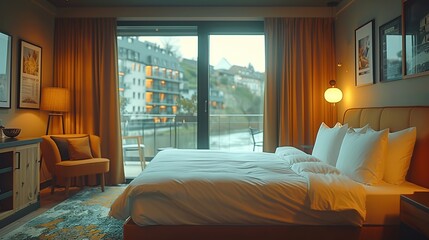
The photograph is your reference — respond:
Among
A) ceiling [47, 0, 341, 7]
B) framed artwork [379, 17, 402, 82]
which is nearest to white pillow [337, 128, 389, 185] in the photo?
framed artwork [379, 17, 402, 82]

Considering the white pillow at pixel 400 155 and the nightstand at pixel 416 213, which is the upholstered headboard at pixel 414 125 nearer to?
the white pillow at pixel 400 155

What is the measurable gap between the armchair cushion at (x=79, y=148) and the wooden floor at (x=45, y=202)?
53 cm

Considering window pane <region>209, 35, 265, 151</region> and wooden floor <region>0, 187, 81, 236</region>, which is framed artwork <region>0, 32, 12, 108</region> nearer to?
wooden floor <region>0, 187, 81, 236</region>

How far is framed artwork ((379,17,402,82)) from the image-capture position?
3.10m

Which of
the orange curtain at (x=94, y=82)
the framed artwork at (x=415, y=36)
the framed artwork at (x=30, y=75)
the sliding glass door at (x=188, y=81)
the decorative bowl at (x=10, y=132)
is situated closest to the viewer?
the framed artwork at (x=415, y=36)

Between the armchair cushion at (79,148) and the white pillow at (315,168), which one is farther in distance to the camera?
the armchair cushion at (79,148)

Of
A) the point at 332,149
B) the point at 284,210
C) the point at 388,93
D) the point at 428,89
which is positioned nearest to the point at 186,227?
the point at 284,210

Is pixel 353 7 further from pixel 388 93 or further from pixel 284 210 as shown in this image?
pixel 284 210

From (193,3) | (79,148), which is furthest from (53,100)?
(193,3)

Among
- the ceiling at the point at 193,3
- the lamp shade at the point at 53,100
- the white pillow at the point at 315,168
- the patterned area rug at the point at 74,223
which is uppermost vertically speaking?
the ceiling at the point at 193,3

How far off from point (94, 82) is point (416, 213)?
4457 millimetres

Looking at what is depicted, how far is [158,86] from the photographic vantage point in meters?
5.28

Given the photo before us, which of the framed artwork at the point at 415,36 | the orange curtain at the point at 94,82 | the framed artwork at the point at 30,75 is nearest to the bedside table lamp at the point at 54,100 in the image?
the framed artwork at the point at 30,75

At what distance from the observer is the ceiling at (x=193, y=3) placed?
4691 millimetres
